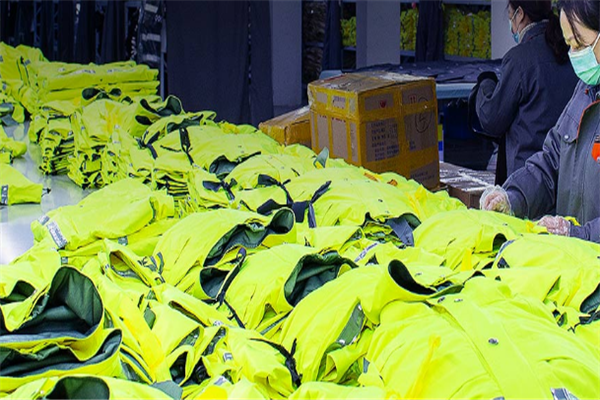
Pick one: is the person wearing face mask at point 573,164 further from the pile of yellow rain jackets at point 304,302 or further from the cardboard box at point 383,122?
the cardboard box at point 383,122

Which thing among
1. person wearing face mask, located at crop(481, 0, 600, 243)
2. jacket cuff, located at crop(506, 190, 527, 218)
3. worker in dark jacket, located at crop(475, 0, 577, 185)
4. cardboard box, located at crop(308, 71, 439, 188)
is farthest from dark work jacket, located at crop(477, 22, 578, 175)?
jacket cuff, located at crop(506, 190, 527, 218)

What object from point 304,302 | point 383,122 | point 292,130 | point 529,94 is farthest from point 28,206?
point 304,302

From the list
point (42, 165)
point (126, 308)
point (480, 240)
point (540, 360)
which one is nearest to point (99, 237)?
point (126, 308)

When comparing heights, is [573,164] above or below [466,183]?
above

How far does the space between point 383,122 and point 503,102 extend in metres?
0.68

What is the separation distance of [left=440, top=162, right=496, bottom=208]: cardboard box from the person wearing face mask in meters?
1.02

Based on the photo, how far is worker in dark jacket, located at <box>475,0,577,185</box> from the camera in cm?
434

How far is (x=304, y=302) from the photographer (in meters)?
2.20

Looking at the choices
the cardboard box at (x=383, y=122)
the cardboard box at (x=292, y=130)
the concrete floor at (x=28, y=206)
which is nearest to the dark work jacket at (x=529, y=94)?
the cardboard box at (x=383, y=122)

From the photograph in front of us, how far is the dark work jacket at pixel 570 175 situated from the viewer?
10.5ft

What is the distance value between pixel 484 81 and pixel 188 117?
1.99 meters

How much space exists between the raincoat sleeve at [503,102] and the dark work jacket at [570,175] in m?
0.89

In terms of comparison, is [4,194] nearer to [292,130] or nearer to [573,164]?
[292,130]

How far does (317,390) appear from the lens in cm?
179
